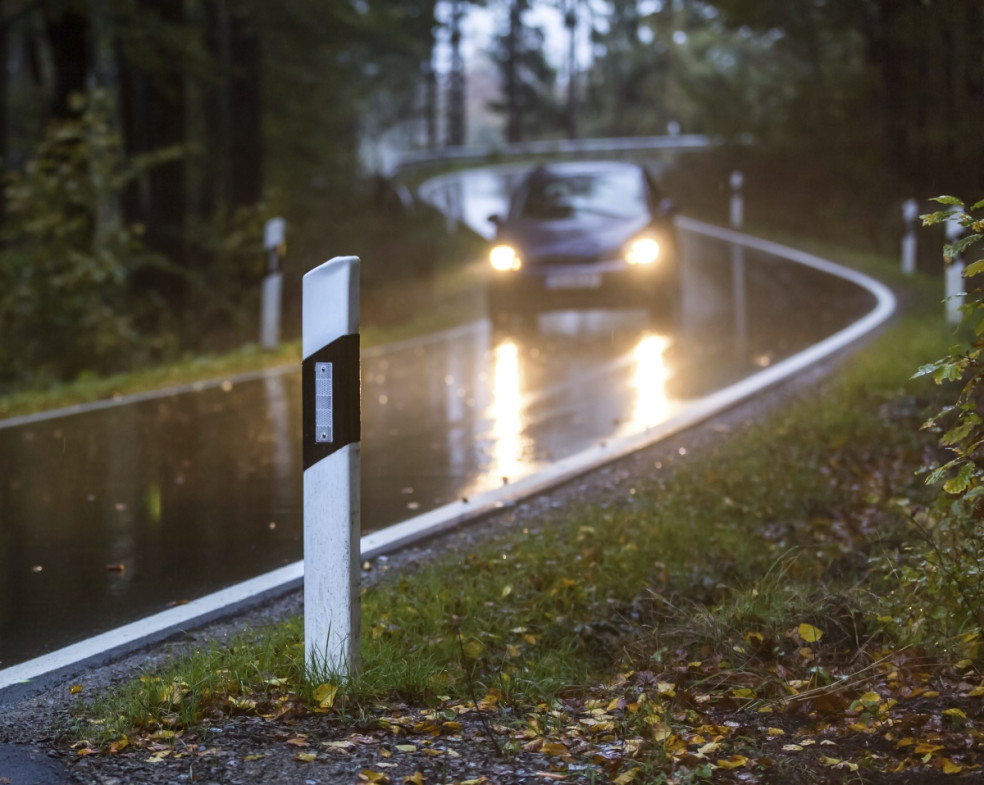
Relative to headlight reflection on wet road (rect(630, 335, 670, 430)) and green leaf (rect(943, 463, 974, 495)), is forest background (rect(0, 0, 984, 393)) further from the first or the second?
green leaf (rect(943, 463, 974, 495))

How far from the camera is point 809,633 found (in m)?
4.68

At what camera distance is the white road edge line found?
4.91 m

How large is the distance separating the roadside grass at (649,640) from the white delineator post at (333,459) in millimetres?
146

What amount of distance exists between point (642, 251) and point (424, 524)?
833 cm

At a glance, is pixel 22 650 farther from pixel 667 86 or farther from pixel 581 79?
pixel 581 79

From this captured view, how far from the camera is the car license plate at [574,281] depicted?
570 inches

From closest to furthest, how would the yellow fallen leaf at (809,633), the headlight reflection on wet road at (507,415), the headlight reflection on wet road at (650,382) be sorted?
the yellow fallen leaf at (809,633) < the headlight reflection on wet road at (507,415) < the headlight reflection on wet road at (650,382)

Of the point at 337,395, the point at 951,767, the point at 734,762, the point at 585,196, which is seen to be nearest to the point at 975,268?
the point at 951,767

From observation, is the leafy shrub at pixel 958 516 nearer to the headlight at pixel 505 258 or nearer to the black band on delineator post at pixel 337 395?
the black band on delineator post at pixel 337 395

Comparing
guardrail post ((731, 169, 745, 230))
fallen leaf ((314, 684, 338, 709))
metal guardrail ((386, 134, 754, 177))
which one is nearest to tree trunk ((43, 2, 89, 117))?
guardrail post ((731, 169, 745, 230))

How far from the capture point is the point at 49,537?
6.70 m

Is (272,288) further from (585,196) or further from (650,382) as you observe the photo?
(650,382)

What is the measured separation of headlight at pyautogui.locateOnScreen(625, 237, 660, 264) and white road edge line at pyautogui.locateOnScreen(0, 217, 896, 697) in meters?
2.15

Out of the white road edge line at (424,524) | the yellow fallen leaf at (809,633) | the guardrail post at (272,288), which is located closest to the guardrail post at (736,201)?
the white road edge line at (424,524)
